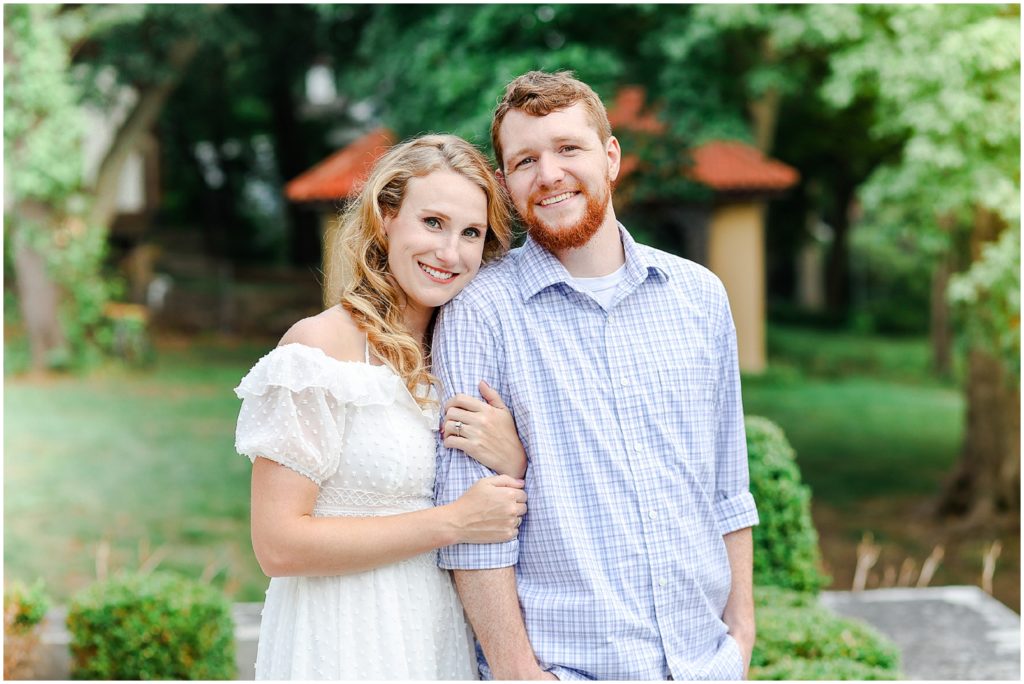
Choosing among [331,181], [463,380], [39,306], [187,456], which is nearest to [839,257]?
[331,181]

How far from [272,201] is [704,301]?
26138 millimetres

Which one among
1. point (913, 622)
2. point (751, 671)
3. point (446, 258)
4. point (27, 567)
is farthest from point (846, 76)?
point (27, 567)

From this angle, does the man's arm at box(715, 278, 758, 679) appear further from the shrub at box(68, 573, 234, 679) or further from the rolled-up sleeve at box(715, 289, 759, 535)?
the shrub at box(68, 573, 234, 679)

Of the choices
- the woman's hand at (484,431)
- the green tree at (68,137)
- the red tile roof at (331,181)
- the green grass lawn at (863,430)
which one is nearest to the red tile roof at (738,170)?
the green grass lawn at (863,430)

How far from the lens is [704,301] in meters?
2.72

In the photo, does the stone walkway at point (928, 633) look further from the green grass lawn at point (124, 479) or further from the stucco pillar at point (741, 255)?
the stucco pillar at point (741, 255)

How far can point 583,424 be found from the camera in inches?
97.2

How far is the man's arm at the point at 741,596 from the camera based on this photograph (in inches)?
108

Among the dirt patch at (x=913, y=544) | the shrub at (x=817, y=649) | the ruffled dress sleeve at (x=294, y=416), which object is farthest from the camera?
the dirt patch at (x=913, y=544)

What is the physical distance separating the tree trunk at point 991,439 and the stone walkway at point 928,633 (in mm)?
3929

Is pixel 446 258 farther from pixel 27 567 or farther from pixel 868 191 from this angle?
pixel 27 567

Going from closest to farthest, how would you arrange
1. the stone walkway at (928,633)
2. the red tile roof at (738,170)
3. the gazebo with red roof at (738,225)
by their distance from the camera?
the stone walkway at (928,633) < the red tile roof at (738,170) < the gazebo with red roof at (738,225)

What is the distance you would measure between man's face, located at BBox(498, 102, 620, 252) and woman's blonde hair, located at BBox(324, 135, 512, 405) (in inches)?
3.1

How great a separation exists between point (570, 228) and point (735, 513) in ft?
2.85
